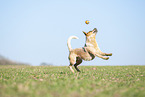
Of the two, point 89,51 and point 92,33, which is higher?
point 92,33

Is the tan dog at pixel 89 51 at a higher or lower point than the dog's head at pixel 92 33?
lower

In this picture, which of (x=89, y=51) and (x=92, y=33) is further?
(x=92, y=33)

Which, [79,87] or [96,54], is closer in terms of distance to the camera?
[79,87]

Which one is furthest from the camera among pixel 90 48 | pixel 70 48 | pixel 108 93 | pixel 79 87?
pixel 70 48

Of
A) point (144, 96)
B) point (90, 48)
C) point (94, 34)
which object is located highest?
point (94, 34)

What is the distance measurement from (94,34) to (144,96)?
564cm

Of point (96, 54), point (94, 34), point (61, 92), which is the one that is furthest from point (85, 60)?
point (61, 92)

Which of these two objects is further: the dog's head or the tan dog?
the dog's head

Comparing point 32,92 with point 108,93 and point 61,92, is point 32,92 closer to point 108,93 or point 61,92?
point 61,92

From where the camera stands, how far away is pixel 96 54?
1093cm

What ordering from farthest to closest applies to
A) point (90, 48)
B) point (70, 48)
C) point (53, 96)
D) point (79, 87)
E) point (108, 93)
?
point (70, 48) → point (90, 48) → point (79, 87) → point (108, 93) → point (53, 96)

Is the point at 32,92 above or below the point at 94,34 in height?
below

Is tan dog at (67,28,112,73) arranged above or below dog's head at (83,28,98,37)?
below

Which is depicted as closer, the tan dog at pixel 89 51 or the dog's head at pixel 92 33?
the tan dog at pixel 89 51
